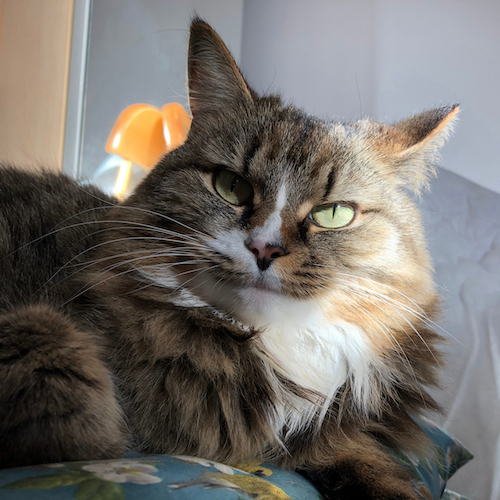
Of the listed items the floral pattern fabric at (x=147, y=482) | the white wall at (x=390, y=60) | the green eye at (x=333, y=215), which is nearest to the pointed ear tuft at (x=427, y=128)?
the green eye at (x=333, y=215)

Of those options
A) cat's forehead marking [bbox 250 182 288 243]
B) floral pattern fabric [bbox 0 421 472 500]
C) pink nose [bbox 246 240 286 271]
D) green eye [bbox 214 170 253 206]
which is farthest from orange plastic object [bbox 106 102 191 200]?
floral pattern fabric [bbox 0 421 472 500]

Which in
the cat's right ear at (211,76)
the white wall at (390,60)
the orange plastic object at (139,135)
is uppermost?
the white wall at (390,60)

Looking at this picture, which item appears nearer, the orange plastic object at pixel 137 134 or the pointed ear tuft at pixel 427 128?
the pointed ear tuft at pixel 427 128

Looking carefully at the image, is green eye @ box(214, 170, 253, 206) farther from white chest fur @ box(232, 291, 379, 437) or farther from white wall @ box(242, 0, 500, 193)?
white wall @ box(242, 0, 500, 193)

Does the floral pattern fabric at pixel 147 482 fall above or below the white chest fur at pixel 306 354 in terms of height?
below

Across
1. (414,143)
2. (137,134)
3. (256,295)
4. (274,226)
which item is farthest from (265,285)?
(137,134)

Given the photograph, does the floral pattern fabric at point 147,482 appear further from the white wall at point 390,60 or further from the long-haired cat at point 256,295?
the white wall at point 390,60

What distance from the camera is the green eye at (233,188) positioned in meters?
1.11

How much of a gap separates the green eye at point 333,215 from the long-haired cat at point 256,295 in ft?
0.03

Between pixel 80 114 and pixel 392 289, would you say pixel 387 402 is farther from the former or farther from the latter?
pixel 80 114

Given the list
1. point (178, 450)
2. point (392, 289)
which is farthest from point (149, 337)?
point (392, 289)

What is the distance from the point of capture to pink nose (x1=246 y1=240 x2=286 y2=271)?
936mm

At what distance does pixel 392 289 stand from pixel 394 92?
5.49 feet

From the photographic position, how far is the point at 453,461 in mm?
1353
